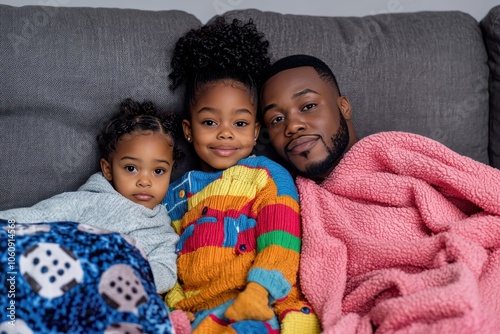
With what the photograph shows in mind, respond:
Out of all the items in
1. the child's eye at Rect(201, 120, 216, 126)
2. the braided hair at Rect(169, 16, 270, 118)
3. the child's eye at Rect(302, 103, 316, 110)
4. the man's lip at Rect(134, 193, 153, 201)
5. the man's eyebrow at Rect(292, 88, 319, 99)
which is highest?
the braided hair at Rect(169, 16, 270, 118)

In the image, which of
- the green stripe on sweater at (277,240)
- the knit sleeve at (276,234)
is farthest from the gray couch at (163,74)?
the green stripe on sweater at (277,240)

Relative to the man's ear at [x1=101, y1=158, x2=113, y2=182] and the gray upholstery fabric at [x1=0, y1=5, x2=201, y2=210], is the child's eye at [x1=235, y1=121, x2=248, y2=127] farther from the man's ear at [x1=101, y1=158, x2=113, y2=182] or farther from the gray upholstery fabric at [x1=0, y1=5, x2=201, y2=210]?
the man's ear at [x1=101, y1=158, x2=113, y2=182]

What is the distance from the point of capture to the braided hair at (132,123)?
146 centimetres

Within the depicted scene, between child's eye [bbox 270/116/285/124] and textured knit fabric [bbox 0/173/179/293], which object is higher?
child's eye [bbox 270/116/285/124]

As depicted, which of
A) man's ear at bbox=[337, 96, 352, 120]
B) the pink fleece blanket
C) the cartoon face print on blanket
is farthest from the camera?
man's ear at bbox=[337, 96, 352, 120]

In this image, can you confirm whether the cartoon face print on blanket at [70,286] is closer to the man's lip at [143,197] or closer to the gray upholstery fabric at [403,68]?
the man's lip at [143,197]

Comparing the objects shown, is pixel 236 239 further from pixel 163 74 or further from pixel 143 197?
pixel 163 74

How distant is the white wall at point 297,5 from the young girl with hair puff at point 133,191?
559 mm

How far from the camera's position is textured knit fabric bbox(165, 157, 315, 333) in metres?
1.27

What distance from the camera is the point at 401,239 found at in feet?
4.33

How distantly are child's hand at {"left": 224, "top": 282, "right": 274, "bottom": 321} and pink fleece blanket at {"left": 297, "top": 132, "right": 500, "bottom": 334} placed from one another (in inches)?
5.1

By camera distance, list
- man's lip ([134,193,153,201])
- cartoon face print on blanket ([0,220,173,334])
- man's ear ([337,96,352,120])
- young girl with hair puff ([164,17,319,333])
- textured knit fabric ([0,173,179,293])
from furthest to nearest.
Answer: man's ear ([337,96,352,120]), man's lip ([134,193,153,201]), textured knit fabric ([0,173,179,293]), young girl with hair puff ([164,17,319,333]), cartoon face print on blanket ([0,220,173,334])

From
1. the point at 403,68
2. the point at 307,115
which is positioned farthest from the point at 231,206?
the point at 403,68

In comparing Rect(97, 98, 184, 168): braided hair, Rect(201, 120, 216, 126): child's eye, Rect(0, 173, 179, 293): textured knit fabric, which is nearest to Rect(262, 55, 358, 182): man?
Rect(201, 120, 216, 126): child's eye
